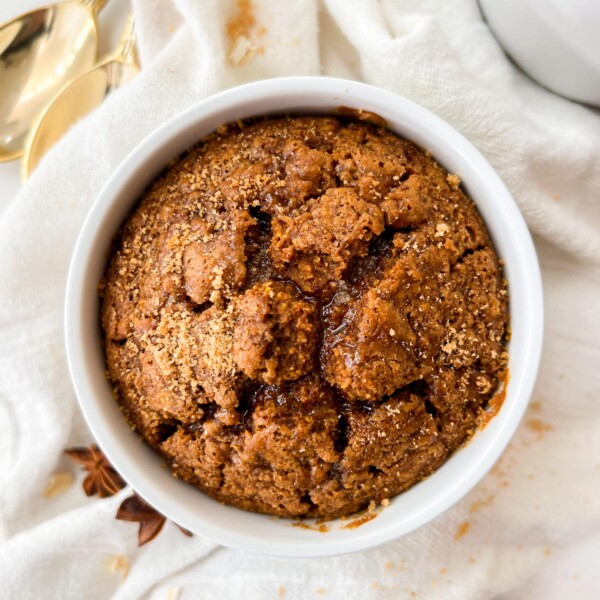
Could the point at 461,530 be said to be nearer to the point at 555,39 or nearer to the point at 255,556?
the point at 255,556

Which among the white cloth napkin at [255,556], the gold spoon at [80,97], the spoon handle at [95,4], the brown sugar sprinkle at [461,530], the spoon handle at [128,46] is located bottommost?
the brown sugar sprinkle at [461,530]

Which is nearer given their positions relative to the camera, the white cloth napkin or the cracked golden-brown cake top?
the cracked golden-brown cake top

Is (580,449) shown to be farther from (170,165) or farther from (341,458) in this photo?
(170,165)

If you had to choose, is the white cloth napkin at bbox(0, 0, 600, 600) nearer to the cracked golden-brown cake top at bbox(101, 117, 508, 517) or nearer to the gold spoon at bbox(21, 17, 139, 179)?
the gold spoon at bbox(21, 17, 139, 179)

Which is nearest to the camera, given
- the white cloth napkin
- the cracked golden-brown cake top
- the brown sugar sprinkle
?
the cracked golden-brown cake top

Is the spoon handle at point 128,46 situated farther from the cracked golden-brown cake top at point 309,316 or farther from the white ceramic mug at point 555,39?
the white ceramic mug at point 555,39

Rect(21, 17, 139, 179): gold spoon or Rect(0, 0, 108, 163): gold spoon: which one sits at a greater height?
Rect(0, 0, 108, 163): gold spoon

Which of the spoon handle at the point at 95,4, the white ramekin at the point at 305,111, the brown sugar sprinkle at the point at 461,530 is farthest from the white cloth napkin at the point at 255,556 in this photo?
the white ramekin at the point at 305,111

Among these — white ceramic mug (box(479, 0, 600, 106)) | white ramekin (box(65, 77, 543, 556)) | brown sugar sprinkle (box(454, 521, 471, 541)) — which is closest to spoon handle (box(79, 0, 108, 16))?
white ramekin (box(65, 77, 543, 556))
